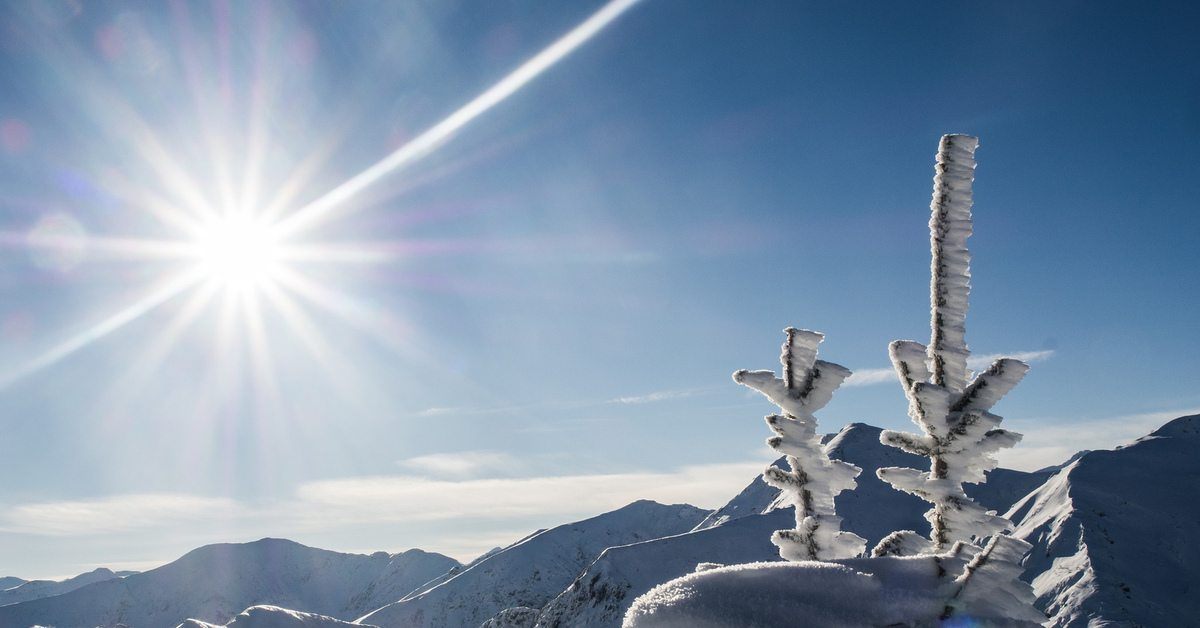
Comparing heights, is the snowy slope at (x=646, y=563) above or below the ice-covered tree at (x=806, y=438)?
below

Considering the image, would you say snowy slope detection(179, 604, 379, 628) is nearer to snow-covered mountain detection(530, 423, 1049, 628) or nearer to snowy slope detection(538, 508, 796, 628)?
snow-covered mountain detection(530, 423, 1049, 628)

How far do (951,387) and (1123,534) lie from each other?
95587 millimetres


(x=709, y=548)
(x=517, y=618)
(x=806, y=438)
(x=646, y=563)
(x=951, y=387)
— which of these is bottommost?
(x=517, y=618)

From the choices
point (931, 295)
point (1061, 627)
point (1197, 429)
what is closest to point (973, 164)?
point (931, 295)

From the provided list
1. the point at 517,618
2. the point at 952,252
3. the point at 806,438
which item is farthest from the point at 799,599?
the point at 517,618

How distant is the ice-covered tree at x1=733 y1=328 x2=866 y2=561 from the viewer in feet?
16.6

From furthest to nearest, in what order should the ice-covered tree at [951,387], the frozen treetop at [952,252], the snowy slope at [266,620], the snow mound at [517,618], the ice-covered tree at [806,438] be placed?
the snow mound at [517,618]
the snowy slope at [266,620]
the ice-covered tree at [806,438]
the frozen treetop at [952,252]
the ice-covered tree at [951,387]

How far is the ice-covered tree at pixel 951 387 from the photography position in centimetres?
429

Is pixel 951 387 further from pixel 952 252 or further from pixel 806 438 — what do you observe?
pixel 806 438

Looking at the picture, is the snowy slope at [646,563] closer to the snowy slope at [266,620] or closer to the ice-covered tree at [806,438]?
the snowy slope at [266,620]

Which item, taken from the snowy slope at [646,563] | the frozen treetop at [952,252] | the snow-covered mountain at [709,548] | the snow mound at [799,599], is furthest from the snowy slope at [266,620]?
the frozen treetop at [952,252]

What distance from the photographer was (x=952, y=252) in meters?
4.45

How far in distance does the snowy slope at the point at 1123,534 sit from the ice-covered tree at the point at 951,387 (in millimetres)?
76967

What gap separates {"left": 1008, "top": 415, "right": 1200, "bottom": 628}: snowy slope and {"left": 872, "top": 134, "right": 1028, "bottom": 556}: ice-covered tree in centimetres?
7697
